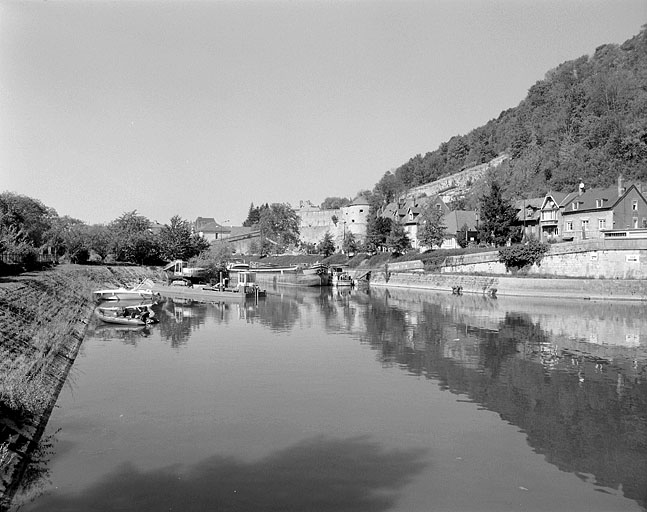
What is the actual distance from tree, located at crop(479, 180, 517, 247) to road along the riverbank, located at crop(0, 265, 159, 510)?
4120 cm

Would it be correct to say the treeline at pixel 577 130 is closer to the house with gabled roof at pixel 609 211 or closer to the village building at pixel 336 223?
the house with gabled roof at pixel 609 211

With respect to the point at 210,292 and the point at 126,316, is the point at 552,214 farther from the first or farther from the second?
the point at 126,316

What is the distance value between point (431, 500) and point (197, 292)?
131ft

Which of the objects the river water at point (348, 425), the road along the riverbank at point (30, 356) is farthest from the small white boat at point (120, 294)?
the river water at point (348, 425)

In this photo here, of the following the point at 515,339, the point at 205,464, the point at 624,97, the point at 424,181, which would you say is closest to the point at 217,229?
the point at 424,181

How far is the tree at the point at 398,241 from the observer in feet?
232

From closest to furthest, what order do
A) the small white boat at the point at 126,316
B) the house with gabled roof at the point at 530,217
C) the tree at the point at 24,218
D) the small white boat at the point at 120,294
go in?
the small white boat at the point at 126,316
the small white boat at the point at 120,294
the tree at the point at 24,218
the house with gabled roof at the point at 530,217

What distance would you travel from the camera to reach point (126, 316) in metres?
31.4

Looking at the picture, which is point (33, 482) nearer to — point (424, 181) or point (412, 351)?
point (412, 351)

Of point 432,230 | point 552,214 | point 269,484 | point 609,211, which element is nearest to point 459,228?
point 432,230

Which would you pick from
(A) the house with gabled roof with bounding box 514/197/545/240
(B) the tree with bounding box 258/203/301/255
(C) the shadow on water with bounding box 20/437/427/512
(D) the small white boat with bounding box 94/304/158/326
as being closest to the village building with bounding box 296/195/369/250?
(B) the tree with bounding box 258/203/301/255

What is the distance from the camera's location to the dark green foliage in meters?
51.1

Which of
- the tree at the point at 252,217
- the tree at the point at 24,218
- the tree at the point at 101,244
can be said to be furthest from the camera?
the tree at the point at 252,217

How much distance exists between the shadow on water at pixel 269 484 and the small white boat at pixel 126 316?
67.4ft
